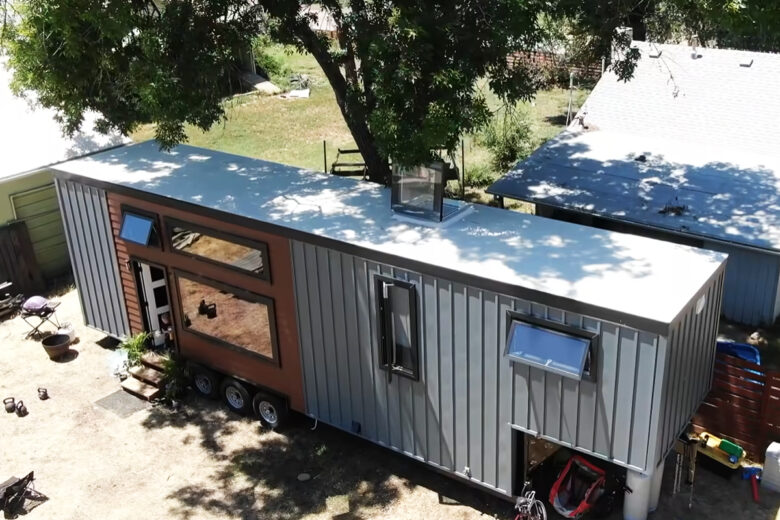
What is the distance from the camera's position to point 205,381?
41.9 feet

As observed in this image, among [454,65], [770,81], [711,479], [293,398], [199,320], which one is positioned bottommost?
[711,479]

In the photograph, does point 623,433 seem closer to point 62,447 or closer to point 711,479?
point 711,479

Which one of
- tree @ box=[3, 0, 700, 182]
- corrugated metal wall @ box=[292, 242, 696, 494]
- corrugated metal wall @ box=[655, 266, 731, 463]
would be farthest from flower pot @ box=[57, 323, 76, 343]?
corrugated metal wall @ box=[655, 266, 731, 463]

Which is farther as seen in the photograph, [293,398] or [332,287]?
[293,398]

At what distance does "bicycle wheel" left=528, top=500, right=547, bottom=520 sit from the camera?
9.34 metres

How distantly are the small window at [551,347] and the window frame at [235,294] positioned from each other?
Answer: 12.5 ft

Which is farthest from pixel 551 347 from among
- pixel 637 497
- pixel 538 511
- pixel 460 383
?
pixel 637 497

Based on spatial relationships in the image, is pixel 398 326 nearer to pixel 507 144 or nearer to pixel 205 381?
pixel 205 381

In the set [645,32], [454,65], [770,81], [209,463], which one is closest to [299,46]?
[454,65]

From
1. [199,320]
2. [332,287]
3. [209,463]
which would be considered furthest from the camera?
[199,320]

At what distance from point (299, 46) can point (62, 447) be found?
7.88 metres

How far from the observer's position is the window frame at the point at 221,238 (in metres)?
10.9

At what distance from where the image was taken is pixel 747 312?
14516mm

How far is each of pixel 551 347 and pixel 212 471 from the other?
18.0 feet
